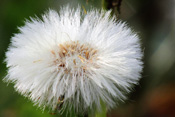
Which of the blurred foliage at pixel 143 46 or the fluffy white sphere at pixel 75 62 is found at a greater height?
the blurred foliage at pixel 143 46

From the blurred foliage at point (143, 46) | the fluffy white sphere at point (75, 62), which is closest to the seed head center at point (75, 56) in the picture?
the fluffy white sphere at point (75, 62)

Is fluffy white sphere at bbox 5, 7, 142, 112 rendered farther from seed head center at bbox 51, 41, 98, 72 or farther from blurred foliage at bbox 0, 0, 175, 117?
blurred foliage at bbox 0, 0, 175, 117

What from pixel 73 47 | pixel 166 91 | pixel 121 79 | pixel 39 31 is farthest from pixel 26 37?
pixel 166 91

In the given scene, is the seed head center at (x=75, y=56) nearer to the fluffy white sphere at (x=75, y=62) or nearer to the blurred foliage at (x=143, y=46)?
the fluffy white sphere at (x=75, y=62)

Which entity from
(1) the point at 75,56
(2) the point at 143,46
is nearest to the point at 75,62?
(1) the point at 75,56

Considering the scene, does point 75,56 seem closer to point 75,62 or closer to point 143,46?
point 75,62

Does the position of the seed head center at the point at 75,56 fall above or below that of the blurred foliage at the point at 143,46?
below

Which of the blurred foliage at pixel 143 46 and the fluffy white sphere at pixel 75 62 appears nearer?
the fluffy white sphere at pixel 75 62

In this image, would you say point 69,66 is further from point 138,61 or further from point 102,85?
point 138,61
